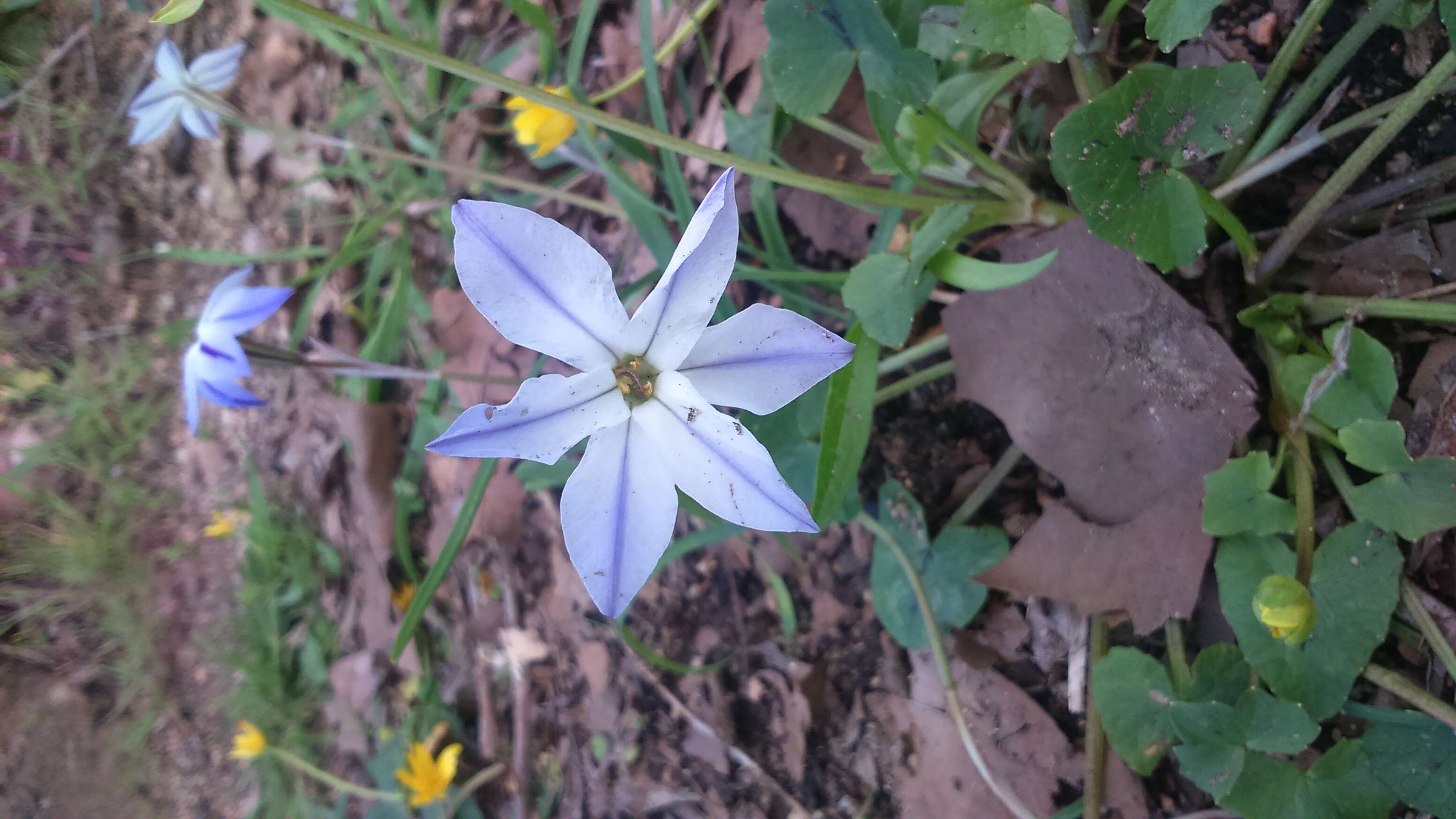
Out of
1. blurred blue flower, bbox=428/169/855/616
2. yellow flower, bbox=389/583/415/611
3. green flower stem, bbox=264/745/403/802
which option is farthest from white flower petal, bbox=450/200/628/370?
green flower stem, bbox=264/745/403/802

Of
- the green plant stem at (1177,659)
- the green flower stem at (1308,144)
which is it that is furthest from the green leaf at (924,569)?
the green flower stem at (1308,144)

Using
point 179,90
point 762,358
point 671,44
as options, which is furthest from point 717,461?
point 179,90

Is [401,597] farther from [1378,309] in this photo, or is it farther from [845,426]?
[1378,309]

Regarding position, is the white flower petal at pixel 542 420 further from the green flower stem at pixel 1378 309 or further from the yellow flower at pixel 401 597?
the yellow flower at pixel 401 597

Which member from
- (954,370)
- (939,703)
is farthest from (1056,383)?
(939,703)

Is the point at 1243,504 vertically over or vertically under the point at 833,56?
under
